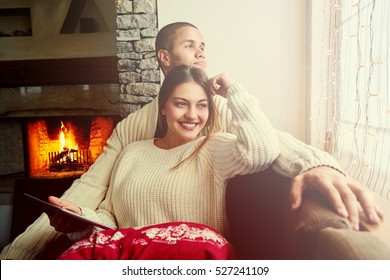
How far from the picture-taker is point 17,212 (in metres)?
1.20

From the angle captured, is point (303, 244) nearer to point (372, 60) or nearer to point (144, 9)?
point (372, 60)

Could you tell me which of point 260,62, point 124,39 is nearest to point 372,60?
point 260,62

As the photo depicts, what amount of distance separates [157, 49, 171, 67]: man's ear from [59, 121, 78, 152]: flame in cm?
42

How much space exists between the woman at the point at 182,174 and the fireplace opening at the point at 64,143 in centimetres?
17

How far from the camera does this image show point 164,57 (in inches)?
43.1

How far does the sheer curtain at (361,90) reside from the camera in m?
0.94

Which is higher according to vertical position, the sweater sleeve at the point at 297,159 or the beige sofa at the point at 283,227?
the sweater sleeve at the point at 297,159

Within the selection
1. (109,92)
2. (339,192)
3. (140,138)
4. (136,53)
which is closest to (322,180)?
(339,192)

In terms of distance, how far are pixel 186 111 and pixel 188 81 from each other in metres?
0.08

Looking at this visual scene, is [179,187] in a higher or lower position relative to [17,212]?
higher

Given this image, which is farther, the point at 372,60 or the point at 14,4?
the point at 14,4

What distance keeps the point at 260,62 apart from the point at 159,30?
300 mm

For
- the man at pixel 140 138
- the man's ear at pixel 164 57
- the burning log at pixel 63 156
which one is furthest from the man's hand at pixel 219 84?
the burning log at pixel 63 156

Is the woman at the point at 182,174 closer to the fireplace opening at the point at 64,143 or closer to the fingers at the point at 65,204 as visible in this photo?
the fingers at the point at 65,204
